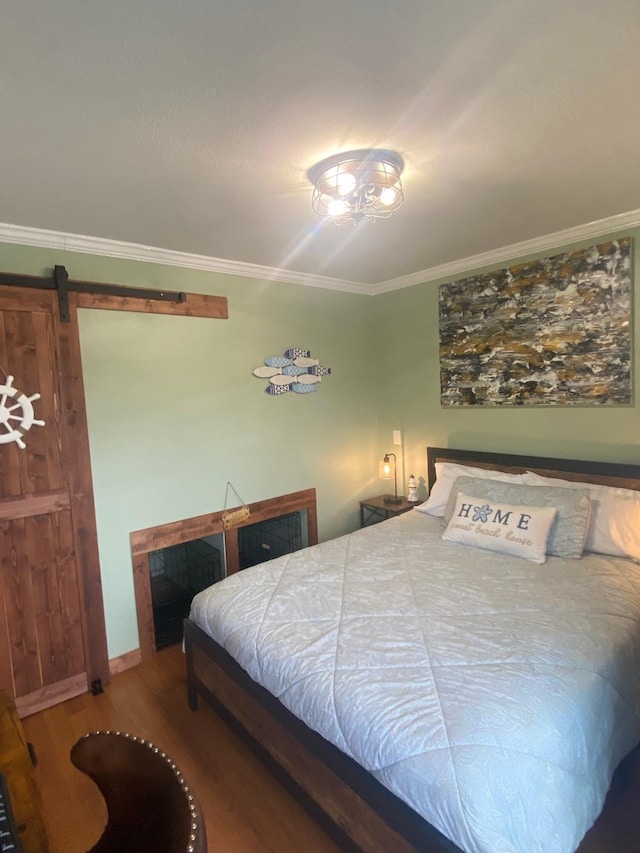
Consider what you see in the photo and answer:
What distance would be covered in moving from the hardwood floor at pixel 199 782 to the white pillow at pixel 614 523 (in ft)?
3.21

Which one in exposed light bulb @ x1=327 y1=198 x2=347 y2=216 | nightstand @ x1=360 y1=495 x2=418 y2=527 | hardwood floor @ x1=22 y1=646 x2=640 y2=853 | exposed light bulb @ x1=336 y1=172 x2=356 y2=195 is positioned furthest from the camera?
nightstand @ x1=360 y1=495 x2=418 y2=527

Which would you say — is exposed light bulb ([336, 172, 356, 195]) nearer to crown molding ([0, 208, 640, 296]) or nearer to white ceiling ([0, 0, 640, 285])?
white ceiling ([0, 0, 640, 285])

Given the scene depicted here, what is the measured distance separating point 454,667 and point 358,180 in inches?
73.1

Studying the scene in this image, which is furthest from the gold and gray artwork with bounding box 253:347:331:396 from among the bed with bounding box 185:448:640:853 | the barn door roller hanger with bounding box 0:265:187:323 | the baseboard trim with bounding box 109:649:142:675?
the baseboard trim with bounding box 109:649:142:675

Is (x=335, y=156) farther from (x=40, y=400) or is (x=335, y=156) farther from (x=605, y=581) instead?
(x=605, y=581)

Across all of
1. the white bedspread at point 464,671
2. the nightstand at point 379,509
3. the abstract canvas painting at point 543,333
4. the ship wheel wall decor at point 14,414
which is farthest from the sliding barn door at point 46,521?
the abstract canvas painting at point 543,333

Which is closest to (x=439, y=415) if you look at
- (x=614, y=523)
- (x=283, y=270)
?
(x=614, y=523)

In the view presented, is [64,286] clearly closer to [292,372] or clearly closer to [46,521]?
[46,521]

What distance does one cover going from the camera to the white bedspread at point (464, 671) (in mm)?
1180

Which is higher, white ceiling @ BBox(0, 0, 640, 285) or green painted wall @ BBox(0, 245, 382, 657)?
white ceiling @ BBox(0, 0, 640, 285)

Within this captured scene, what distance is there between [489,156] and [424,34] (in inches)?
28.6

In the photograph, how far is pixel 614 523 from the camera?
96.1 inches

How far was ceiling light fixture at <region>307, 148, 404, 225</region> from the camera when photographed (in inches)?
67.5

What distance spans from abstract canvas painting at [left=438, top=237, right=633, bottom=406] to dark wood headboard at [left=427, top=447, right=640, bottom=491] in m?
0.37
